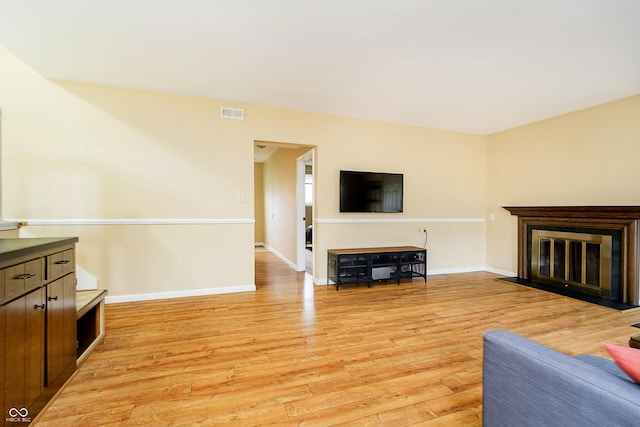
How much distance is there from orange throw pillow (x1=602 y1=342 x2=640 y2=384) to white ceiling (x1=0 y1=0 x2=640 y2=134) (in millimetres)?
2169

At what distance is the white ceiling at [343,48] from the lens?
79.2 inches

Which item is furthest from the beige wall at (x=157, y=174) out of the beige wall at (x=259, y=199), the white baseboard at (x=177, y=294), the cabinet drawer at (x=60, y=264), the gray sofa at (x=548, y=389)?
the beige wall at (x=259, y=199)

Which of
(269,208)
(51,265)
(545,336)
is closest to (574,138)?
(545,336)

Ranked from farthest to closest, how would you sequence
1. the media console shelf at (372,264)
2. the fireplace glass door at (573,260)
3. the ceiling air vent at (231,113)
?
1. the media console shelf at (372,264)
2. the ceiling air vent at (231,113)
3. the fireplace glass door at (573,260)

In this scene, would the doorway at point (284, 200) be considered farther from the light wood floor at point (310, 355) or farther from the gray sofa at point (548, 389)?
the gray sofa at point (548, 389)

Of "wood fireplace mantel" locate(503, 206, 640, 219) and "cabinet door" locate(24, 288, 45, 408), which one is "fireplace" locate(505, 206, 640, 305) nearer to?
"wood fireplace mantel" locate(503, 206, 640, 219)

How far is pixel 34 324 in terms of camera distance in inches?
57.7

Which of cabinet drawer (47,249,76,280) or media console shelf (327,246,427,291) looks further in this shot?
media console shelf (327,246,427,291)

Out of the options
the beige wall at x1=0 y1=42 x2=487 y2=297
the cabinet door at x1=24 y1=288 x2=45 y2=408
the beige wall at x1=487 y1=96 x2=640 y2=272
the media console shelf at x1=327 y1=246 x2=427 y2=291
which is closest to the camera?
the cabinet door at x1=24 y1=288 x2=45 y2=408

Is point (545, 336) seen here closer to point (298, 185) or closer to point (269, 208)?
point (298, 185)

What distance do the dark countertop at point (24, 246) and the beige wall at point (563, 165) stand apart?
18.8 ft

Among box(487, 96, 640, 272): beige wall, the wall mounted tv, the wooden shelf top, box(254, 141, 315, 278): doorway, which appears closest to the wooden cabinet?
box(254, 141, 315, 278): doorway

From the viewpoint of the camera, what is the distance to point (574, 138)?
4.00m

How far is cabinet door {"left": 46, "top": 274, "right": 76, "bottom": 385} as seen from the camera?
1617mm
